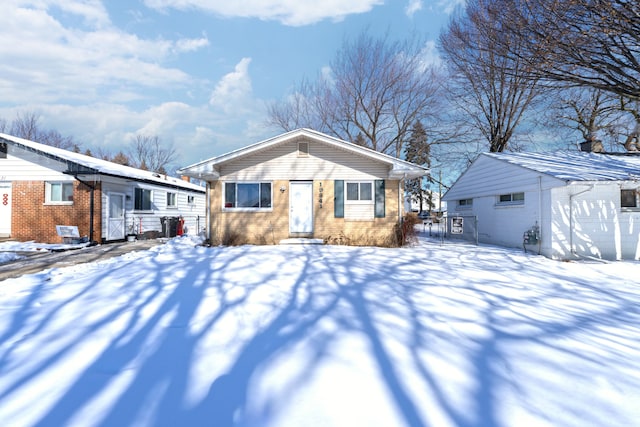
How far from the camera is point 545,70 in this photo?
7.28 meters

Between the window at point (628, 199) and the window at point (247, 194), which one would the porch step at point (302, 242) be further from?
the window at point (628, 199)

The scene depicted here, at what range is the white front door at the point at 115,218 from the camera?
504 inches

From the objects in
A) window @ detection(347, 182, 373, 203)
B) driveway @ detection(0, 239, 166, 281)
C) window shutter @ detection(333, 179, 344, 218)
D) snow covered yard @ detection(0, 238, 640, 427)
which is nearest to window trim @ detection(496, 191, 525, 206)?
window @ detection(347, 182, 373, 203)

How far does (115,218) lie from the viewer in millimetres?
13203

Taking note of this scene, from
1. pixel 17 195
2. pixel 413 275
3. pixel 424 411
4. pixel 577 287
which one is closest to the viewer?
pixel 424 411

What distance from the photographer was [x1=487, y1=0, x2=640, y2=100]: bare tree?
6.17 m

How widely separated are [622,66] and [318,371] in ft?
31.3

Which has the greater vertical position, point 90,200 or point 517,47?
point 517,47

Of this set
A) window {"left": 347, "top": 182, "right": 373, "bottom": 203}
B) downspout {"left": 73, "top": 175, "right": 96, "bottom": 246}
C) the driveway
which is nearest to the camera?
the driveway

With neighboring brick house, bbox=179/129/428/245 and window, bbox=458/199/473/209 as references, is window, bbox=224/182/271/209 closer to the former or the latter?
neighboring brick house, bbox=179/129/428/245

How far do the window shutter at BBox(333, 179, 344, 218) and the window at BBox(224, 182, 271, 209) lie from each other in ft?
8.37

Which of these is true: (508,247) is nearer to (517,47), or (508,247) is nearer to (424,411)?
(517,47)

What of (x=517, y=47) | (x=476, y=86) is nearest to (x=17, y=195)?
(x=517, y=47)

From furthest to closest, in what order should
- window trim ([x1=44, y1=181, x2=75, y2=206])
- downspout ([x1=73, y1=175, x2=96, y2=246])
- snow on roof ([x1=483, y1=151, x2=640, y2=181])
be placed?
Answer: window trim ([x1=44, y1=181, x2=75, y2=206]) < downspout ([x1=73, y1=175, x2=96, y2=246]) < snow on roof ([x1=483, y1=151, x2=640, y2=181])
